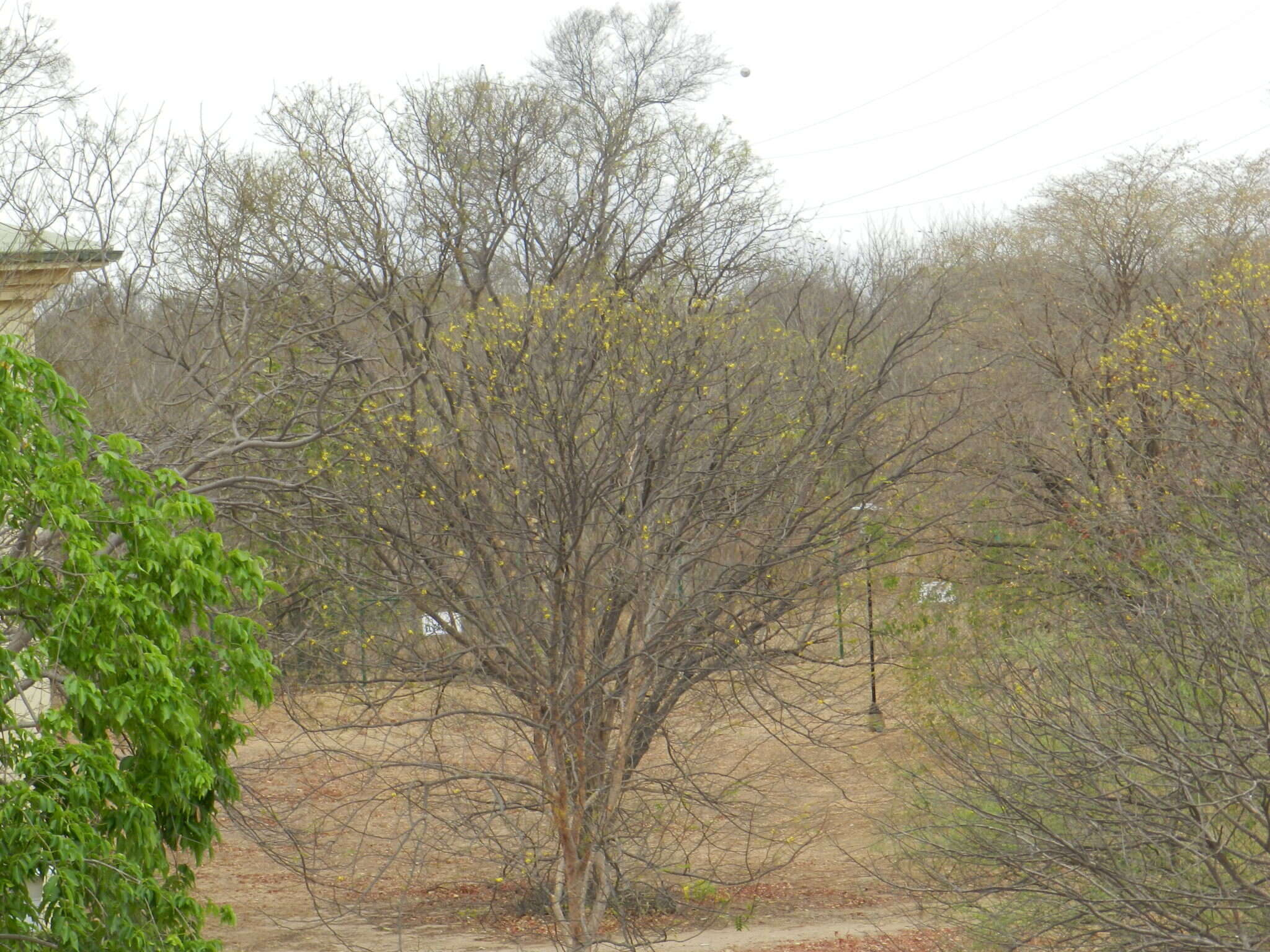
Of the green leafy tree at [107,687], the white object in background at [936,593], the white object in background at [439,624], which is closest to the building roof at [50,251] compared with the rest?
the white object in background at [439,624]

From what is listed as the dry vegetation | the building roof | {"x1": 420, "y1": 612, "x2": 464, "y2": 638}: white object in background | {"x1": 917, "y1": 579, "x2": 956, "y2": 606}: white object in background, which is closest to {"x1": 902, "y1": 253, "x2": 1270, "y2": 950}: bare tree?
the dry vegetation

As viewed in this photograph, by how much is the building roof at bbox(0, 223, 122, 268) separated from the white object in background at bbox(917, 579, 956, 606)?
11.9 metres

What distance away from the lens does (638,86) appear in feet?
70.7

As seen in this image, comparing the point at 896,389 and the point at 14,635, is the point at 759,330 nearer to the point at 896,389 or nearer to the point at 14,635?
the point at 896,389

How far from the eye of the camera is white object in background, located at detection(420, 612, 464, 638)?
11.3 meters

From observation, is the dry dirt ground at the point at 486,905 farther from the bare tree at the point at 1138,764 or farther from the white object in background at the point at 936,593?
the bare tree at the point at 1138,764

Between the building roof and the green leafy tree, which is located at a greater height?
the building roof

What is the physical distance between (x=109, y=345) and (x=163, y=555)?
8797 millimetres

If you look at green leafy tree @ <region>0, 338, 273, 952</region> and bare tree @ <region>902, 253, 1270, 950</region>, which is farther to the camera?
bare tree @ <region>902, 253, 1270, 950</region>

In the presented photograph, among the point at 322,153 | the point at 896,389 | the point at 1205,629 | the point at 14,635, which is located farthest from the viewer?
the point at 896,389

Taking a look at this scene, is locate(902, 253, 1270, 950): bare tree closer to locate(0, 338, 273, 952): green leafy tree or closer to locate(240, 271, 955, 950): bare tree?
locate(240, 271, 955, 950): bare tree

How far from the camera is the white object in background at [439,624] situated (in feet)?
37.2

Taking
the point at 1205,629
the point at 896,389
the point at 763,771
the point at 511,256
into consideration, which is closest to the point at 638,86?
the point at 511,256

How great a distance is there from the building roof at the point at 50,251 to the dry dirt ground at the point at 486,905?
4394 mm
